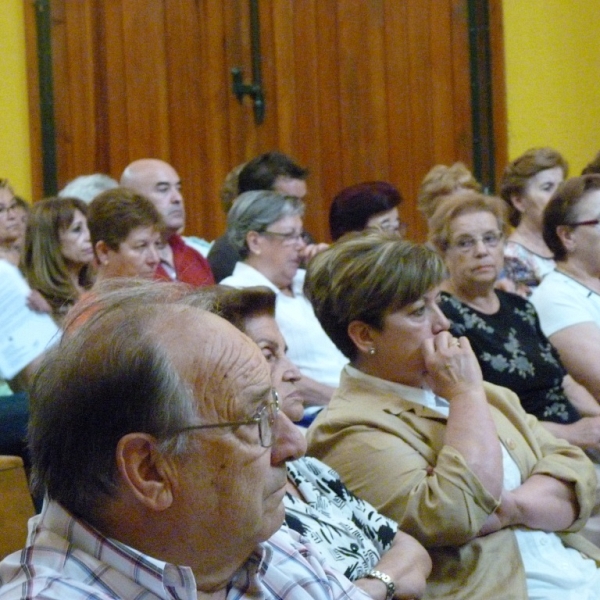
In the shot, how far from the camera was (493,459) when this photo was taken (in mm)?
2152

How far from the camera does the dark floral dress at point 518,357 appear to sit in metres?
3.01

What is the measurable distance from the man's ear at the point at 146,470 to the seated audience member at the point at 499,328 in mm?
1736

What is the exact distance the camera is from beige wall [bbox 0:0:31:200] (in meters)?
5.46

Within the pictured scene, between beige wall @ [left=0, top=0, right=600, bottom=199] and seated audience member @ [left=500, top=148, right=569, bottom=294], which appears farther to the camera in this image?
beige wall @ [left=0, top=0, right=600, bottom=199]

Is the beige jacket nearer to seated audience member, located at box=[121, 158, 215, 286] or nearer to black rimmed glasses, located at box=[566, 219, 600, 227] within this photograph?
black rimmed glasses, located at box=[566, 219, 600, 227]

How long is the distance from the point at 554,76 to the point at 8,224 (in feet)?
10.5

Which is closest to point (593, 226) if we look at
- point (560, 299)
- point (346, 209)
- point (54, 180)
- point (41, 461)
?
point (560, 299)

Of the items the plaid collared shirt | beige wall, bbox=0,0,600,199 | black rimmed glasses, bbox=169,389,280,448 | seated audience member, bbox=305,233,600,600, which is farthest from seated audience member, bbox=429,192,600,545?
beige wall, bbox=0,0,600,199

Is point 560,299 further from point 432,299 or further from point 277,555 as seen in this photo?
point 277,555

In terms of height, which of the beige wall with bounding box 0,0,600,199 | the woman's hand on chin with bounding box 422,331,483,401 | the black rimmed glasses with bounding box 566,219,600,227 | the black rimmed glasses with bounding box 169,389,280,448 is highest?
the beige wall with bounding box 0,0,600,199

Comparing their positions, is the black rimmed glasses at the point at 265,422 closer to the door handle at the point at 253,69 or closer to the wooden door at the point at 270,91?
the wooden door at the point at 270,91

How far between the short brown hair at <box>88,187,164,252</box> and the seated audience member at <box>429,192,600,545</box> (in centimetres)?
94

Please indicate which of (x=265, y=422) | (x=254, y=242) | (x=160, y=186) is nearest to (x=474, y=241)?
(x=254, y=242)

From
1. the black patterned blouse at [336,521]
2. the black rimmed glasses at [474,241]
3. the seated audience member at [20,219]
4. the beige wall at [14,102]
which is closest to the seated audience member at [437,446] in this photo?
the black patterned blouse at [336,521]
